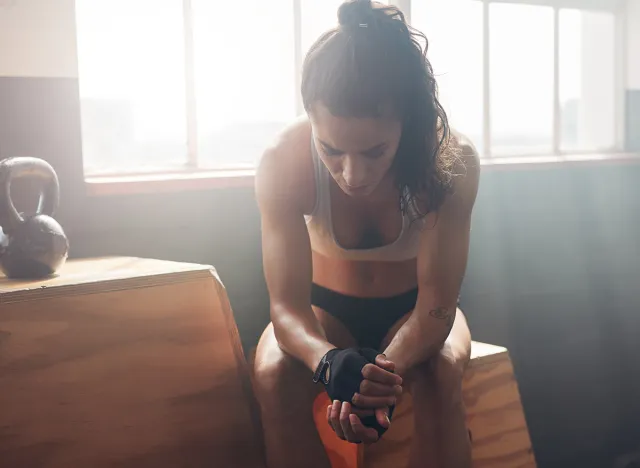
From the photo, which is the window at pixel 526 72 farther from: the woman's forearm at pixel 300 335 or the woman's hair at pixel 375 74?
the woman's forearm at pixel 300 335

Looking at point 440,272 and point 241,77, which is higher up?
point 241,77

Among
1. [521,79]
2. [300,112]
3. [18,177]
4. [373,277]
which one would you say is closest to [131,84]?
[300,112]

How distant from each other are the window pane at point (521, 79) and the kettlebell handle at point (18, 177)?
141cm

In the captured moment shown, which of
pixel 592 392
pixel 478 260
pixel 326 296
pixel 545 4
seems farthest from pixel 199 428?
pixel 545 4

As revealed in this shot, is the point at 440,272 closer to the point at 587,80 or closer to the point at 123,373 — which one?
the point at 123,373

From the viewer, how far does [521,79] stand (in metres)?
2.41

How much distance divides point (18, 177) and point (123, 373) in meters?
0.40

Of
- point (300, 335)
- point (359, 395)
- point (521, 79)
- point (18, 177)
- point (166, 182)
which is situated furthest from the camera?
point (521, 79)

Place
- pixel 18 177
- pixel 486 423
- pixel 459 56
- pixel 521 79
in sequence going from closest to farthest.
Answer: pixel 18 177, pixel 486 423, pixel 459 56, pixel 521 79

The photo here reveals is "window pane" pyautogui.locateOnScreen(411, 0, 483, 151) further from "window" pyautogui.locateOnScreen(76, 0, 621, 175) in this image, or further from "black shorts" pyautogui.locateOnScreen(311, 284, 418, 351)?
"black shorts" pyautogui.locateOnScreen(311, 284, 418, 351)

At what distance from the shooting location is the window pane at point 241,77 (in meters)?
1.89

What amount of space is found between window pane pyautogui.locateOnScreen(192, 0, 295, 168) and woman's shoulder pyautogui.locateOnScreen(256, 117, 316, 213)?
2.09 feet

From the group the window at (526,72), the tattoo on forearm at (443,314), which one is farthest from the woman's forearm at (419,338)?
the window at (526,72)

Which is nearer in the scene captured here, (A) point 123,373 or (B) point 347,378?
(B) point 347,378
